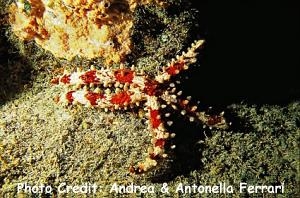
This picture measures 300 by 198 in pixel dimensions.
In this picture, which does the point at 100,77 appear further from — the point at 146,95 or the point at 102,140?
the point at 102,140

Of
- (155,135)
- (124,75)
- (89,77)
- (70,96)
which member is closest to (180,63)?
(124,75)

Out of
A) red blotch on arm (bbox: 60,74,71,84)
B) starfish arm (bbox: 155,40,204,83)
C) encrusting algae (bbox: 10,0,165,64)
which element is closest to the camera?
encrusting algae (bbox: 10,0,165,64)

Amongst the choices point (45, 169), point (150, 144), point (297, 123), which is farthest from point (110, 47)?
point (297, 123)

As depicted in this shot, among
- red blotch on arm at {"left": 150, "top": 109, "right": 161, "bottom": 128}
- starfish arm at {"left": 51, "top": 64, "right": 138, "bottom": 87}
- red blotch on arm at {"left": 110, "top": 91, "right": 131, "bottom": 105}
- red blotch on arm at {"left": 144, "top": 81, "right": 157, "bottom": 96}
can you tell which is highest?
starfish arm at {"left": 51, "top": 64, "right": 138, "bottom": 87}

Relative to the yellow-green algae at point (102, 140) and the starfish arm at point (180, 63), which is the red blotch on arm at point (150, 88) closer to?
the starfish arm at point (180, 63)

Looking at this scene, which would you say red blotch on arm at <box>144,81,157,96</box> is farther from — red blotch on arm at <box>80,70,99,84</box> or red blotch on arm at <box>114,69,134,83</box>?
red blotch on arm at <box>80,70,99,84</box>

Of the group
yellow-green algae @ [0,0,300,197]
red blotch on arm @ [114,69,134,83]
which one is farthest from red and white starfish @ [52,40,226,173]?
yellow-green algae @ [0,0,300,197]

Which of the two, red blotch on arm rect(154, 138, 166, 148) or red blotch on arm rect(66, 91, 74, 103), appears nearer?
red blotch on arm rect(154, 138, 166, 148)
